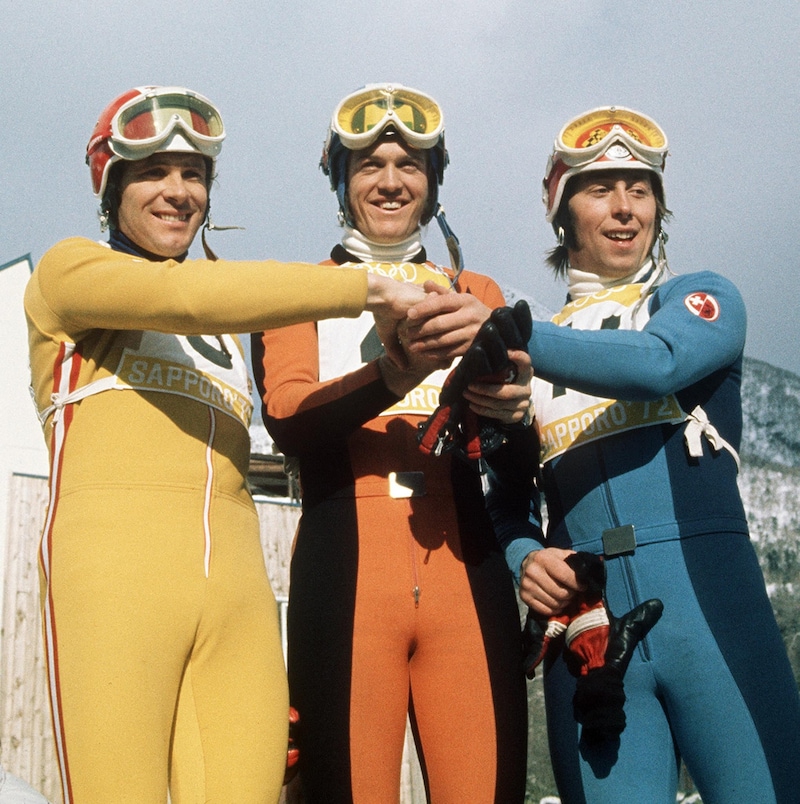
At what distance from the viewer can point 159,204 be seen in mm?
3490

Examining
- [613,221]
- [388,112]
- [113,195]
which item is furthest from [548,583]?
[113,195]

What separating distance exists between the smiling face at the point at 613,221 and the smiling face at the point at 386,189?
1.91 ft

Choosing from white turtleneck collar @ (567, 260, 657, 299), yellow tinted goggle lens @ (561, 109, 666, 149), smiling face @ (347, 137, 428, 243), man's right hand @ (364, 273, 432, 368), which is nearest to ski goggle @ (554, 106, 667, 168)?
yellow tinted goggle lens @ (561, 109, 666, 149)

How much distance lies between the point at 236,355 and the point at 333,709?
→ 1.18 metres

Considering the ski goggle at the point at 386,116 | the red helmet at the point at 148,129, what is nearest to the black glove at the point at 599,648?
the ski goggle at the point at 386,116

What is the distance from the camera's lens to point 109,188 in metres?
3.54

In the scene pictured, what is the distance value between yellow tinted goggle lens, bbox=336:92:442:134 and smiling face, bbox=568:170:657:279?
579 mm

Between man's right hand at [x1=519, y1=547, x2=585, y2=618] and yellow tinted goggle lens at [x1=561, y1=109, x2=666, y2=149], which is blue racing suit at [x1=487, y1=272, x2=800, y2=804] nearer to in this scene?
man's right hand at [x1=519, y1=547, x2=585, y2=618]

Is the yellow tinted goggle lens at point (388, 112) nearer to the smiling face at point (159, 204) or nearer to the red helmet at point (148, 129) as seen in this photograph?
the red helmet at point (148, 129)

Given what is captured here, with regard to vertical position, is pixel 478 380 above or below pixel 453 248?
below

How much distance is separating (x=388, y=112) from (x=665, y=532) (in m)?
1.71

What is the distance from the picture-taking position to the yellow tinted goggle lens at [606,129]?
149 inches

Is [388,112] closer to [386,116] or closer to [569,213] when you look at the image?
[386,116]

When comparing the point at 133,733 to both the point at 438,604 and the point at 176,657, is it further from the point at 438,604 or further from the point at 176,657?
the point at 438,604
